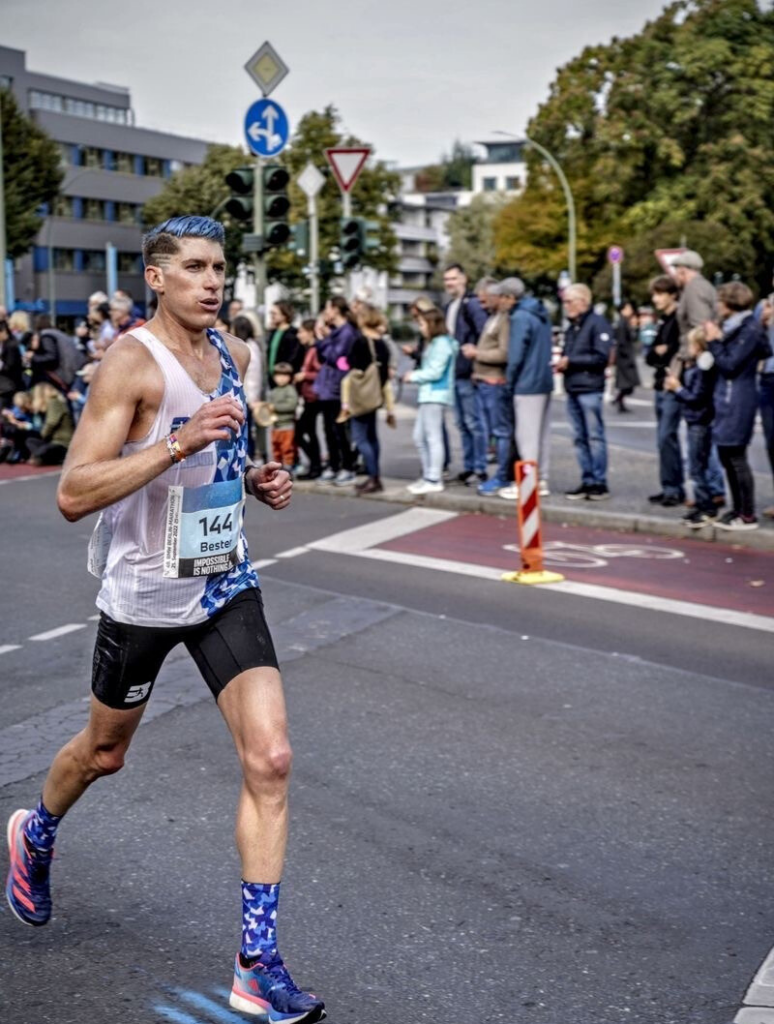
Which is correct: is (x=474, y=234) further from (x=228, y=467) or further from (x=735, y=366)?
(x=228, y=467)

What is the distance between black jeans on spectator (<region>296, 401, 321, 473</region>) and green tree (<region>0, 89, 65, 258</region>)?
5331 centimetres

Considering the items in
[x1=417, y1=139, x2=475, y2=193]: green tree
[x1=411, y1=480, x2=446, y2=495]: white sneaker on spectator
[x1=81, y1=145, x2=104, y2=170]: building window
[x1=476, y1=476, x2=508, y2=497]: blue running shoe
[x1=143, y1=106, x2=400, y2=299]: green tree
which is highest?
[x1=417, y1=139, x2=475, y2=193]: green tree

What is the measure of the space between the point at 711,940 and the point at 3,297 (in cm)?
2620

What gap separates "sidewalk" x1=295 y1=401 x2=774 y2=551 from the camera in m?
11.9

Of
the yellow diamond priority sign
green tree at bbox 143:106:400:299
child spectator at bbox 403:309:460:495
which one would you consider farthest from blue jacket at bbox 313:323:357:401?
green tree at bbox 143:106:400:299

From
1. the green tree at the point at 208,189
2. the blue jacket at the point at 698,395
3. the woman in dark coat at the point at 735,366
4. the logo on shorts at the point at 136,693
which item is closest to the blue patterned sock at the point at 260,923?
the logo on shorts at the point at 136,693

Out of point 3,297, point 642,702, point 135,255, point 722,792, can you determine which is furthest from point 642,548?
point 135,255

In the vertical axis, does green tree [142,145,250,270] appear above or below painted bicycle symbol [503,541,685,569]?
above

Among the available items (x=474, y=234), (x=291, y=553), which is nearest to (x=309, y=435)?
(x=291, y=553)

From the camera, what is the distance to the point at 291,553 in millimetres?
11258

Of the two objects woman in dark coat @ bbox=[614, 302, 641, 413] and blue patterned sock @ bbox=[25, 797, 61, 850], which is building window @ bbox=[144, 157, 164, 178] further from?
blue patterned sock @ bbox=[25, 797, 61, 850]

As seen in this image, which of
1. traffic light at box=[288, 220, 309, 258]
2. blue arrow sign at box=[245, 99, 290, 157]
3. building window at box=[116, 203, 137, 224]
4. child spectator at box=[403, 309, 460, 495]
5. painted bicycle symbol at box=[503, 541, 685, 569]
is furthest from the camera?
building window at box=[116, 203, 137, 224]

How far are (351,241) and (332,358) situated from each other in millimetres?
4791

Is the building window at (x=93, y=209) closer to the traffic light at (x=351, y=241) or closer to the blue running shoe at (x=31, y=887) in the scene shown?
the traffic light at (x=351, y=241)
